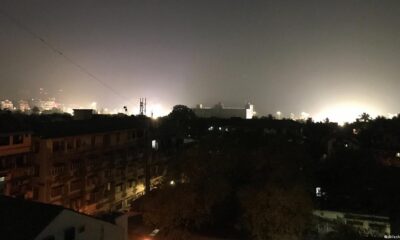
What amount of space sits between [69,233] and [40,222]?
127 centimetres

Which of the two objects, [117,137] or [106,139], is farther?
[117,137]

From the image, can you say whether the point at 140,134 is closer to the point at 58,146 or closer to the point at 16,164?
the point at 58,146

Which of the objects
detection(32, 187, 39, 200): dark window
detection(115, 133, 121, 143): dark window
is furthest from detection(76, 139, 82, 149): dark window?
detection(115, 133, 121, 143): dark window

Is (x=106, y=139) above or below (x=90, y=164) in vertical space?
above

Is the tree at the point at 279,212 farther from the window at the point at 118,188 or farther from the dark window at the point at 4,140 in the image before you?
the window at the point at 118,188

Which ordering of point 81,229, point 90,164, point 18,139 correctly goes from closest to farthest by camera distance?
1. point 81,229
2. point 18,139
3. point 90,164

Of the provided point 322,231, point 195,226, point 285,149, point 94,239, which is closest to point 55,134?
point 195,226

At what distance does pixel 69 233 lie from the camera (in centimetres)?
1181

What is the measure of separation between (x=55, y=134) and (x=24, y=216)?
1459cm

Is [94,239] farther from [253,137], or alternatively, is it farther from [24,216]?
[253,137]

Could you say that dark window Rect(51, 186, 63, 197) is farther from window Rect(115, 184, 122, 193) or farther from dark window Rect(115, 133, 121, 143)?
dark window Rect(115, 133, 121, 143)

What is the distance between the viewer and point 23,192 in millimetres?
23109

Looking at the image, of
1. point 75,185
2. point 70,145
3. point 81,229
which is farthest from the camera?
point 75,185

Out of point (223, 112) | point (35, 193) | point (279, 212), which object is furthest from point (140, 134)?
point (223, 112)
